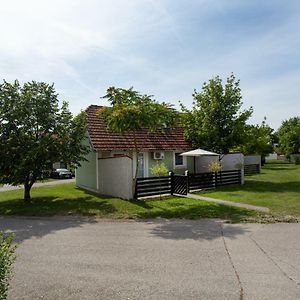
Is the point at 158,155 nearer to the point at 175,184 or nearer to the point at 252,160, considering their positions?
the point at 175,184

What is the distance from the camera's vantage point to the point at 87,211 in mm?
13414

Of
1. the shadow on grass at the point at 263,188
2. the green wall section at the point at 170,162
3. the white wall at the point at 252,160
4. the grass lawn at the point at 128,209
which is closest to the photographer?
the grass lawn at the point at 128,209

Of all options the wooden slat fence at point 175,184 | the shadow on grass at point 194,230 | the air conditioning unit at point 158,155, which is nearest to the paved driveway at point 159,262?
the shadow on grass at point 194,230

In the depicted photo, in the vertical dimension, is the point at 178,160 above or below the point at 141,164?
above

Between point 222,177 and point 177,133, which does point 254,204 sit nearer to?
point 222,177

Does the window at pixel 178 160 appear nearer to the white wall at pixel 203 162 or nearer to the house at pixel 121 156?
the house at pixel 121 156

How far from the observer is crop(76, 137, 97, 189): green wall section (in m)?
20.5

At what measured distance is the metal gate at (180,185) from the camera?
57.1 feet

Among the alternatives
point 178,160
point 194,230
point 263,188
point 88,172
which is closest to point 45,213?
point 194,230

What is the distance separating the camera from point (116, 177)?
57.0 ft

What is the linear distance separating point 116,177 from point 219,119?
965 cm

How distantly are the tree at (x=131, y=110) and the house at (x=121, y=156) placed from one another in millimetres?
1919

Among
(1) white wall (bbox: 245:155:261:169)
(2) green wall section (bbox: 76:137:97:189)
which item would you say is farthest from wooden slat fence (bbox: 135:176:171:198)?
(1) white wall (bbox: 245:155:261:169)

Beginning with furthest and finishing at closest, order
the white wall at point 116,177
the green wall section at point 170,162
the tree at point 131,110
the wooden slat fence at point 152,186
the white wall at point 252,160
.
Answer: the white wall at point 252,160 < the green wall section at point 170,162 < the wooden slat fence at point 152,186 < the white wall at point 116,177 < the tree at point 131,110
